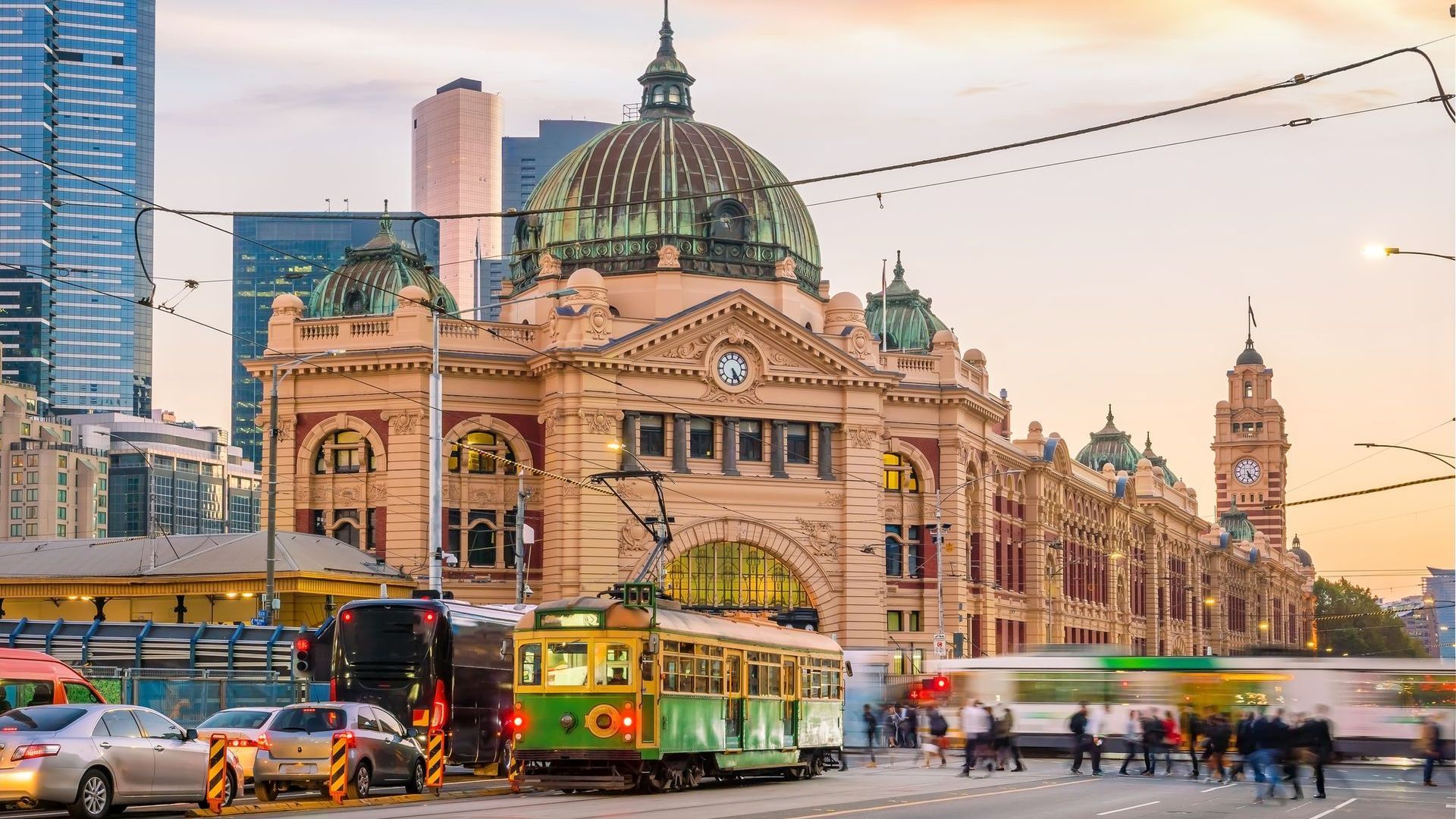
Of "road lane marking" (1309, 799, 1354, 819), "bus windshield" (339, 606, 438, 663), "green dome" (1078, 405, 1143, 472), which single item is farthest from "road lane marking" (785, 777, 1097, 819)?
"green dome" (1078, 405, 1143, 472)

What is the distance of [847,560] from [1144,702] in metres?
26.9

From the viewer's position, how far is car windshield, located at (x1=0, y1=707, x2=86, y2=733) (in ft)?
82.7

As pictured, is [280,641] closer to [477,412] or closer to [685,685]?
[685,685]

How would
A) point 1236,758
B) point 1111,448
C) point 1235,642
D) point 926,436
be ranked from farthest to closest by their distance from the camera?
1. point 1235,642
2. point 1111,448
3. point 926,436
4. point 1236,758

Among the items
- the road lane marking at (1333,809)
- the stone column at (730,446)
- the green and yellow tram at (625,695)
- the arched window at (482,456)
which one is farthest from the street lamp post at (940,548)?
the green and yellow tram at (625,695)

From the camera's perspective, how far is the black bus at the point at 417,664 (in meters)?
39.4

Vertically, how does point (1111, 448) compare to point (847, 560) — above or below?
above

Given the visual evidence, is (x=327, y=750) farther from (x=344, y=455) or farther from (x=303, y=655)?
(x=344, y=455)

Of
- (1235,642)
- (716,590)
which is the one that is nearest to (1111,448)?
(1235,642)

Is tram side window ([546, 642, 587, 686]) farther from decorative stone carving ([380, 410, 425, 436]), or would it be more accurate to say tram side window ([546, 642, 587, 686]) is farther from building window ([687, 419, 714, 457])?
building window ([687, 419, 714, 457])

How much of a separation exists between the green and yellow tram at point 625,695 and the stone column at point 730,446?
136 feet

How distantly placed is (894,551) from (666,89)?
22.6 meters

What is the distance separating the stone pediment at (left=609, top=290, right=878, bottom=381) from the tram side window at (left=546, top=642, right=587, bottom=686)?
4221 centimetres

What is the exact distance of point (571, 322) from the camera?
7731 cm
